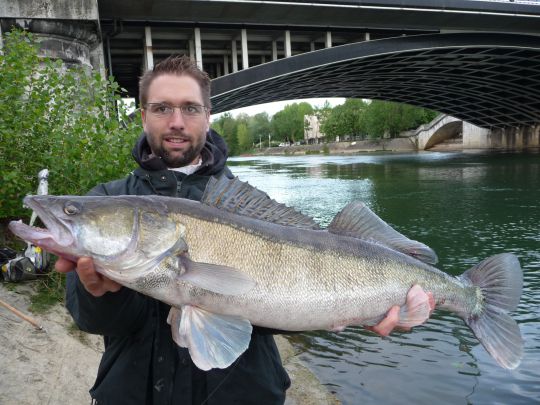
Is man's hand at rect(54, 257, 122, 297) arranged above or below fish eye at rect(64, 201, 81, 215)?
below

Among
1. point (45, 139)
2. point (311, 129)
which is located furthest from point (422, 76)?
point (311, 129)

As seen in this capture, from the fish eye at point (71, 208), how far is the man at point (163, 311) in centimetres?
24

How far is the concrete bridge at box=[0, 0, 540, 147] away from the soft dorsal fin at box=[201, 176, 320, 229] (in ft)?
58.1

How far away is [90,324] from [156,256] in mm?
510

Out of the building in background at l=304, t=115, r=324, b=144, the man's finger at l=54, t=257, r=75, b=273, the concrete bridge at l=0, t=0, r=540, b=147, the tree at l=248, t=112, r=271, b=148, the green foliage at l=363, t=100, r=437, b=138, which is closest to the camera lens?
the man's finger at l=54, t=257, r=75, b=273

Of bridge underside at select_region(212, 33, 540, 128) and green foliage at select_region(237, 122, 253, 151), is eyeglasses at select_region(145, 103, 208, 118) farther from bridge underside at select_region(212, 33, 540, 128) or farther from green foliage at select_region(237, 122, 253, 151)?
green foliage at select_region(237, 122, 253, 151)

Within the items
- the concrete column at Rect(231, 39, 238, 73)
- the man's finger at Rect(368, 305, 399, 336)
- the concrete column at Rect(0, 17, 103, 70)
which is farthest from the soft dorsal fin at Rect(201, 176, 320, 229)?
the concrete column at Rect(231, 39, 238, 73)

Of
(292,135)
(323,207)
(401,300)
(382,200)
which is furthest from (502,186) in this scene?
(292,135)

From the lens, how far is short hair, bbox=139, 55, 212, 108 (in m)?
2.87

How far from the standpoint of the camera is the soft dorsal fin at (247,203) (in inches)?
102

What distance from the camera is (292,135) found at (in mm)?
135375

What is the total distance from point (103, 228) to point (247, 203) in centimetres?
87

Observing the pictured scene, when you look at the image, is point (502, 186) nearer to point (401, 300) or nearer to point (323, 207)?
point (323, 207)

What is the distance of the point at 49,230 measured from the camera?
6.87 ft
